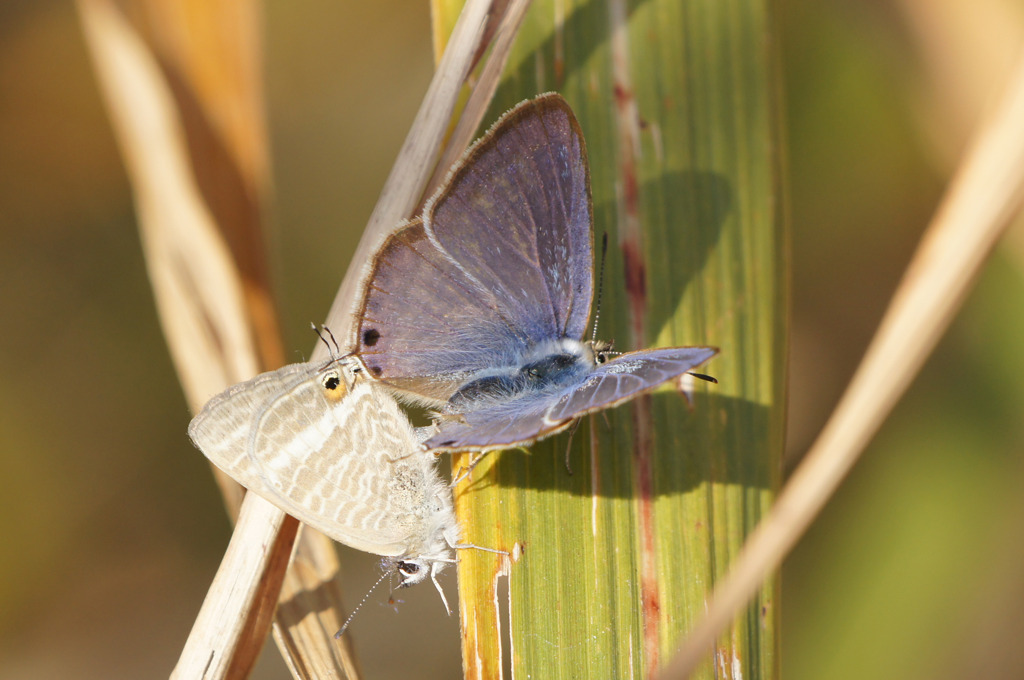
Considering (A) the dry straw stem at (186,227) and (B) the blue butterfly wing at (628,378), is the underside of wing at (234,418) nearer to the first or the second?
(A) the dry straw stem at (186,227)

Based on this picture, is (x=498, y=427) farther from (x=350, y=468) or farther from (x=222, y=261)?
(x=222, y=261)

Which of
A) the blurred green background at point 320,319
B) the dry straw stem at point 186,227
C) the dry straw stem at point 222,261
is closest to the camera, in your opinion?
the dry straw stem at point 222,261

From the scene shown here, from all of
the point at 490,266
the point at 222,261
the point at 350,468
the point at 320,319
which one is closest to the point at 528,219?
the point at 490,266

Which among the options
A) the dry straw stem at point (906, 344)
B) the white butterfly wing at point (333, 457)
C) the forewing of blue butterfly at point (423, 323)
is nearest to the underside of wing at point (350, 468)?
the white butterfly wing at point (333, 457)

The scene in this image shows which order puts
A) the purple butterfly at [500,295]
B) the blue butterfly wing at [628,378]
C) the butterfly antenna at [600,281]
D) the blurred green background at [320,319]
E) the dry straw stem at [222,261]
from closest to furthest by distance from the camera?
the blue butterfly wing at [628,378] < the dry straw stem at [222,261] < the purple butterfly at [500,295] < the butterfly antenna at [600,281] < the blurred green background at [320,319]


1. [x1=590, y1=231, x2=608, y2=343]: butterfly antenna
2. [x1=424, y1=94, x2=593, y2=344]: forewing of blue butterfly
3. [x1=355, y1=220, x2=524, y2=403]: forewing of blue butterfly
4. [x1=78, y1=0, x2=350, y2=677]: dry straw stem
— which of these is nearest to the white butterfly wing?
[x1=355, y1=220, x2=524, y2=403]: forewing of blue butterfly

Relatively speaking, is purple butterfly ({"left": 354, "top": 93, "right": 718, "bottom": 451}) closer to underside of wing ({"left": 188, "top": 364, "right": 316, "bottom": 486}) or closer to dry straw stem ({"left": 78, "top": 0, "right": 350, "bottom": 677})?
underside of wing ({"left": 188, "top": 364, "right": 316, "bottom": 486})

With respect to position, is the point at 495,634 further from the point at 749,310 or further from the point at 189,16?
the point at 189,16

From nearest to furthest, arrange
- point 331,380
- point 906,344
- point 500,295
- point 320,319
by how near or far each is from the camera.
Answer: point 906,344 → point 331,380 → point 500,295 → point 320,319
